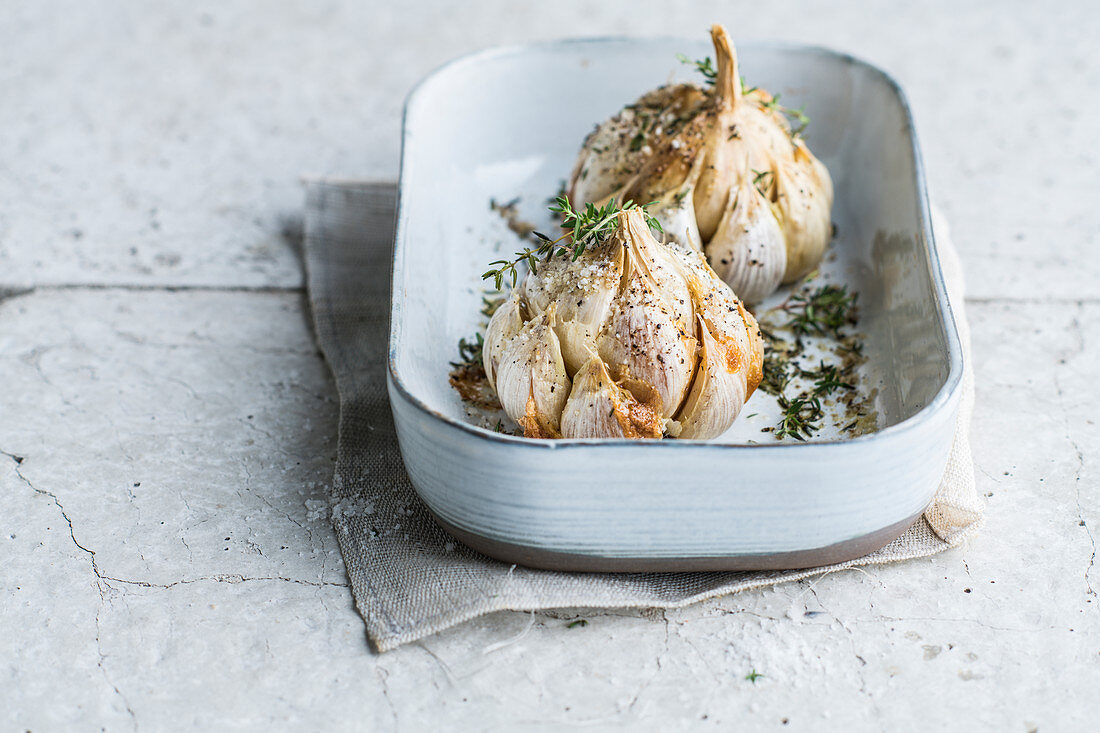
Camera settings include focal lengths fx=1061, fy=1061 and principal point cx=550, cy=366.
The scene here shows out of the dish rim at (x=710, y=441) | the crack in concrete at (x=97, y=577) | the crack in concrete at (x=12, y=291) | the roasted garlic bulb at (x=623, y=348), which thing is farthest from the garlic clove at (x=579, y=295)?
the crack in concrete at (x=12, y=291)

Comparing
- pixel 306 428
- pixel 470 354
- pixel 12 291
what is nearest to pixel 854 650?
pixel 470 354

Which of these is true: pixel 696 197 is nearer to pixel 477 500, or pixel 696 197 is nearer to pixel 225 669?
pixel 477 500

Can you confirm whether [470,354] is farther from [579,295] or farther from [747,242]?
[747,242]

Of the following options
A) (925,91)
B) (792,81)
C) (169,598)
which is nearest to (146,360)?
(169,598)

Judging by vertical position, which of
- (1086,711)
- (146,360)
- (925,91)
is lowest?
(146,360)

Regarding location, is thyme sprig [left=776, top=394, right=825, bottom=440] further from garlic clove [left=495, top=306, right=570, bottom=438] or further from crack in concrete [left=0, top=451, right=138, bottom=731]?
crack in concrete [left=0, top=451, right=138, bottom=731]
